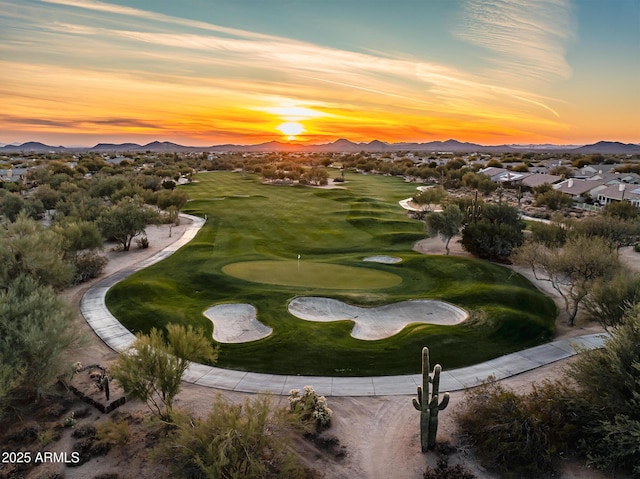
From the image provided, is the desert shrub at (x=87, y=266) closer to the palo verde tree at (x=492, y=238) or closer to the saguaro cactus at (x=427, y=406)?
the saguaro cactus at (x=427, y=406)

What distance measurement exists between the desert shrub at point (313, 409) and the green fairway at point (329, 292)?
2877 millimetres

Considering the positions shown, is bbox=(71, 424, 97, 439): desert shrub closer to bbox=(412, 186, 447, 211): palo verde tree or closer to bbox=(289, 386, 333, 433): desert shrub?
bbox=(289, 386, 333, 433): desert shrub

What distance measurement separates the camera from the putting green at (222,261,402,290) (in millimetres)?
26531

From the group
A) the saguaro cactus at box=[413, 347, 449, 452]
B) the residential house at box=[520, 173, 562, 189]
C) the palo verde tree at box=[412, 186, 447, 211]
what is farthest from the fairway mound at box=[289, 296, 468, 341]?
the residential house at box=[520, 173, 562, 189]

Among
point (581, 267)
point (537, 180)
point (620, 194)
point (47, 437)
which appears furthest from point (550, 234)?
point (537, 180)

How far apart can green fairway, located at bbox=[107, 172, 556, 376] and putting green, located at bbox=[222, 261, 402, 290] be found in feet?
0.23

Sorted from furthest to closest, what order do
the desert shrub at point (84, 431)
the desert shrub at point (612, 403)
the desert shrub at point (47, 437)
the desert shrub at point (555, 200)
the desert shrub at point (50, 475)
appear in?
the desert shrub at point (555, 200), the desert shrub at point (84, 431), the desert shrub at point (47, 437), the desert shrub at point (50, 475), the desert shrub at point (612, 403)

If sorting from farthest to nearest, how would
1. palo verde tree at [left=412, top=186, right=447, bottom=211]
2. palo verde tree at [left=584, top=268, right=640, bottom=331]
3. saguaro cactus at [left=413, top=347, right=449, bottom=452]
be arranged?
palo verde tree at [left=412, top=186, right=447, bottom=211] → palo verde tree at [left=584, top=268, right=640, bottom=331] → saguaro cactus at [left=413, top=347, right=449, bottom=452]

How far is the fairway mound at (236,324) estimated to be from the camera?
794 inches

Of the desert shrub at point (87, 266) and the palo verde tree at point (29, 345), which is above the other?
the palo verde tree at point (29, 345)

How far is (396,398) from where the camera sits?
15297mm

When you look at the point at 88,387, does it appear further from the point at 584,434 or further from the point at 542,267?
the point at 542,267

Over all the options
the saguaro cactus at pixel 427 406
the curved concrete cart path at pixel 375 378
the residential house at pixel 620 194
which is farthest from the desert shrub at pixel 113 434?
the residential house at pixel 620 194

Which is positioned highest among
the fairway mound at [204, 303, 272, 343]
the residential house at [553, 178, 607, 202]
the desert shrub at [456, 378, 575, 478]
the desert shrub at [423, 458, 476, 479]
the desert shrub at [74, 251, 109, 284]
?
the residential house at [553, 178, 607, 202]
